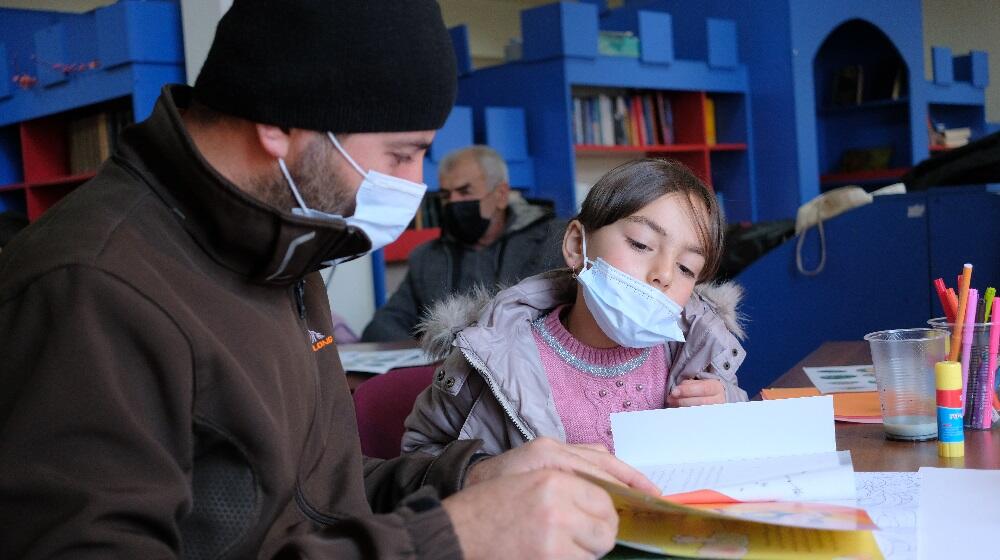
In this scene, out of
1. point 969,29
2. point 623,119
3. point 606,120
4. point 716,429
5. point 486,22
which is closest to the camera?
point 716,429

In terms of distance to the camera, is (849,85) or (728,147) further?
(849,85)

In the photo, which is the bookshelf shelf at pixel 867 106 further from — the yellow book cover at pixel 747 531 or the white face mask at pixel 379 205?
the yellow book cover at pixel 747 531

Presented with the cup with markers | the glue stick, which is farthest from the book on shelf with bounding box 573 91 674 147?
the glue stick

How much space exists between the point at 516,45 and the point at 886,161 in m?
3.45

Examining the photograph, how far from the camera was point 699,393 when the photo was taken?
5.32 ft

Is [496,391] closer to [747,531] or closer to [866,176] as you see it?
[747,531]

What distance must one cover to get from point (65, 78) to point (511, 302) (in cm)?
369

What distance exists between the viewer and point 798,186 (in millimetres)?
6871

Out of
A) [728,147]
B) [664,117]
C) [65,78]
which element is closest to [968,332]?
[65,78]

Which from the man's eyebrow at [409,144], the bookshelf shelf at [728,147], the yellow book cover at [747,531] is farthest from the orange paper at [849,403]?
the bookshelf shelf at [728,147]

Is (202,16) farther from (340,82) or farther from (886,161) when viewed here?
(886,161)

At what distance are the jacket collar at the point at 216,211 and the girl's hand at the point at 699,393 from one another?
0.78 m

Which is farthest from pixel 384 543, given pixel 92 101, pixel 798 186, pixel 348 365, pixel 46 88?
pixel 798 186

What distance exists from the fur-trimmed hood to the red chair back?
4.1 inches
